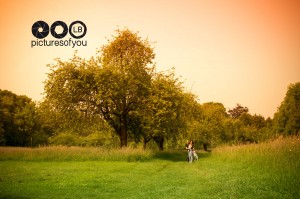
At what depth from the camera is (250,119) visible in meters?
92.5

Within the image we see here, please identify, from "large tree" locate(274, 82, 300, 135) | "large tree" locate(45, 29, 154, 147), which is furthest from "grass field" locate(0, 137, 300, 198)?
"large tree" locate(274, 82, 300, 135)

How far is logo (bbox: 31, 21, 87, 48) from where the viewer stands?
25766mm

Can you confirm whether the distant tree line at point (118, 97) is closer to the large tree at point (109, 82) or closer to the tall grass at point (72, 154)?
the large tree at point (109, 82)

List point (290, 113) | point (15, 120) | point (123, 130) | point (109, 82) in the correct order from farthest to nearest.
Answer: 1. point (15, 120)
2. point (290, 113)
3. point (123, 130)
4. point (109, 82)

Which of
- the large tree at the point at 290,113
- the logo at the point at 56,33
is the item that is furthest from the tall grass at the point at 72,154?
the large tree at the point at 290,113

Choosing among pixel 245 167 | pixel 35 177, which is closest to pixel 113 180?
pixel 35 177

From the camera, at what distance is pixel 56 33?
25984 millimetres

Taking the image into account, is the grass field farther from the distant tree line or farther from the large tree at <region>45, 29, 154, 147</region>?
the large tree at <region>45, 29, 154, 147</region>

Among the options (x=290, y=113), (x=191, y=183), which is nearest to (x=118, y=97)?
(x=191, y=183)

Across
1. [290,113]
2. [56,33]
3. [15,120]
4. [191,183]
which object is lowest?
[191,183]

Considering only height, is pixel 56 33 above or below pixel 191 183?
above

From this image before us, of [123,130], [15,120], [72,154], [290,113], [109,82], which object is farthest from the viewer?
[15,120]

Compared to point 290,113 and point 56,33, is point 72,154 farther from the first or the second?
point 290,113

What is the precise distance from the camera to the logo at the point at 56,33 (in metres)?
25.8
